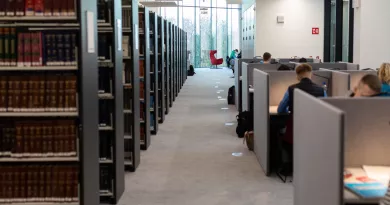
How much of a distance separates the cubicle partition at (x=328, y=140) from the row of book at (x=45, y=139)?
5.70 feet

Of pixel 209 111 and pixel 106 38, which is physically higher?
pixel 106 38

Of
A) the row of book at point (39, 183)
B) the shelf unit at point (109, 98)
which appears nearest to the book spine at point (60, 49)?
the row of book at point (39, 183)

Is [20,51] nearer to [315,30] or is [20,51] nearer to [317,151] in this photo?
[317,151]

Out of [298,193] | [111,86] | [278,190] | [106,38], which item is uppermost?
[106,38]

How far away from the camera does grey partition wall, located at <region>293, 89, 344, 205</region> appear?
2908 mm

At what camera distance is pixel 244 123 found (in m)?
8.99

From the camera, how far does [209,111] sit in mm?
13008

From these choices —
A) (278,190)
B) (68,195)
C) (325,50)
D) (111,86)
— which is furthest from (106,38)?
(325,50)

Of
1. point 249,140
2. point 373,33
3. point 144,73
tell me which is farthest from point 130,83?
point 373,33

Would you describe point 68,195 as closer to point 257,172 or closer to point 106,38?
point 106,38

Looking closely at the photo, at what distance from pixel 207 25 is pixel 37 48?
90.8 feet

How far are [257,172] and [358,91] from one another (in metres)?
2.55

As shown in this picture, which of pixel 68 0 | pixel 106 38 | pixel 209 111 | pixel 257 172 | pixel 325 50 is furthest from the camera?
pixel 325 50

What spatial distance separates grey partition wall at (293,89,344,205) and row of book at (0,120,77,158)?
174 centimetres
